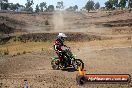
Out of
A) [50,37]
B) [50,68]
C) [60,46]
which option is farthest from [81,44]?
[60,46]

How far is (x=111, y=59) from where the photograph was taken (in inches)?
920

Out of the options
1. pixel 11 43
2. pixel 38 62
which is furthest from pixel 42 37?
pixel 38 62

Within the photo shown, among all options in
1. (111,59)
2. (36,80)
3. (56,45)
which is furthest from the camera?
(111,59)

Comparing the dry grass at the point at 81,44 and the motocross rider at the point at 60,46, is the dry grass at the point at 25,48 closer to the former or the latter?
the dry grass at the point at 81,44

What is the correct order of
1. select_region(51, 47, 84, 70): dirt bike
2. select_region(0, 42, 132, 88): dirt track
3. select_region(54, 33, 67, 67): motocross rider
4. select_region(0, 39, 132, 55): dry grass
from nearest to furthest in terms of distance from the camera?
select_region(0, 42, 132, 88): dirt track
select_region(54, 33, 67, 67): motocross rider
select_region(51, 47, 84, 70): dirt bike
select_region(0, 39, 132, 55): dry grass

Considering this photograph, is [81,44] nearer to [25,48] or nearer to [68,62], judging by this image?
[25,48]

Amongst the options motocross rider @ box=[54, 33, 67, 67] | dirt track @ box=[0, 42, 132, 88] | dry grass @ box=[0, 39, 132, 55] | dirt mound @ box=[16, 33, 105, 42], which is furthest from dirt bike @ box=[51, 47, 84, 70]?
dirt mound @ box=[16, 33, 105, 42]

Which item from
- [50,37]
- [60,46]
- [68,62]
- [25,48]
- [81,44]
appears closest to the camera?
[60,46]

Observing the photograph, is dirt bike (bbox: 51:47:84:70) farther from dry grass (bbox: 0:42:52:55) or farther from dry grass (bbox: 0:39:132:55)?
dry grass (bbox: 0:42:52:55)

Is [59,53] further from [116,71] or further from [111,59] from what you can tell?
[111,59]

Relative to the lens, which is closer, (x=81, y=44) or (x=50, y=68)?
(x=50, y=68)

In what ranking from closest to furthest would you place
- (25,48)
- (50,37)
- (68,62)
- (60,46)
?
(60,46)
(68,62)
(25,48)
(50,37)

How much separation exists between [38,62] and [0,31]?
3358 centimetres

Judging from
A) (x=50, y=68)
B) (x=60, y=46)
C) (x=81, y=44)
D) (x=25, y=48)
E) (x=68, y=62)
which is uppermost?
(x=60, y=46)
